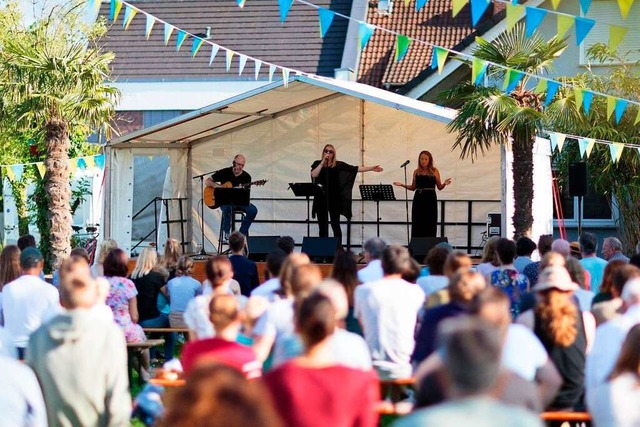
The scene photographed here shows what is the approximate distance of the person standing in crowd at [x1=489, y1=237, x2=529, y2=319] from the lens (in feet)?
25.5

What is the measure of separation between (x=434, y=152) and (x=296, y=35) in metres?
11.3

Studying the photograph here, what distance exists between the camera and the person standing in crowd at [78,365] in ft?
15.8

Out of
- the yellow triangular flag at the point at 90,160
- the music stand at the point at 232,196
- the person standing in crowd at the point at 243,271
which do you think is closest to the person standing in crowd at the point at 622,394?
the person standing in crowd at the point at 243,271

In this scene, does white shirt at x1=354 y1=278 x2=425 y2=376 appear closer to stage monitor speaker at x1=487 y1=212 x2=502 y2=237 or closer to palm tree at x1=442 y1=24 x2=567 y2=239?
palm tree at x1=442 y1=24 x2=567 y2=239

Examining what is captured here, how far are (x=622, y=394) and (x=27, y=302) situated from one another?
4.33 m

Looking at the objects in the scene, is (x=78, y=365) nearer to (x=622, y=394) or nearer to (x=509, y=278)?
(x=622, y=394)

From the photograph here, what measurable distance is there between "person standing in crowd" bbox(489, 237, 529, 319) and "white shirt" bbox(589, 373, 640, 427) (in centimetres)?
333

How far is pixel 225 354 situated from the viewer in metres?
4.69

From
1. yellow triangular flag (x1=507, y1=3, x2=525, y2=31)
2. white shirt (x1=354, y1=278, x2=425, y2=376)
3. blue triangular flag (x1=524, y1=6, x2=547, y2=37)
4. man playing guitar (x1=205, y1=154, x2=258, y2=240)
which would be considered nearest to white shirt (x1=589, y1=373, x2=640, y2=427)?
Result: white shirt (x1=354, y1=278, x2=425, y2=376)

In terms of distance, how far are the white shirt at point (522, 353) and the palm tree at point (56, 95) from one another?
10.0m

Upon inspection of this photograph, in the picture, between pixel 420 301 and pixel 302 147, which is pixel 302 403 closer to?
pixel 420 301

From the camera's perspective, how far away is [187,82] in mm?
26766

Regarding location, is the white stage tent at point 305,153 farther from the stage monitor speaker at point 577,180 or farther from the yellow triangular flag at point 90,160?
the stage monitor speaker at point 577,180

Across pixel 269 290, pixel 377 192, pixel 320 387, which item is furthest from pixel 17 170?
pixel 320 387
